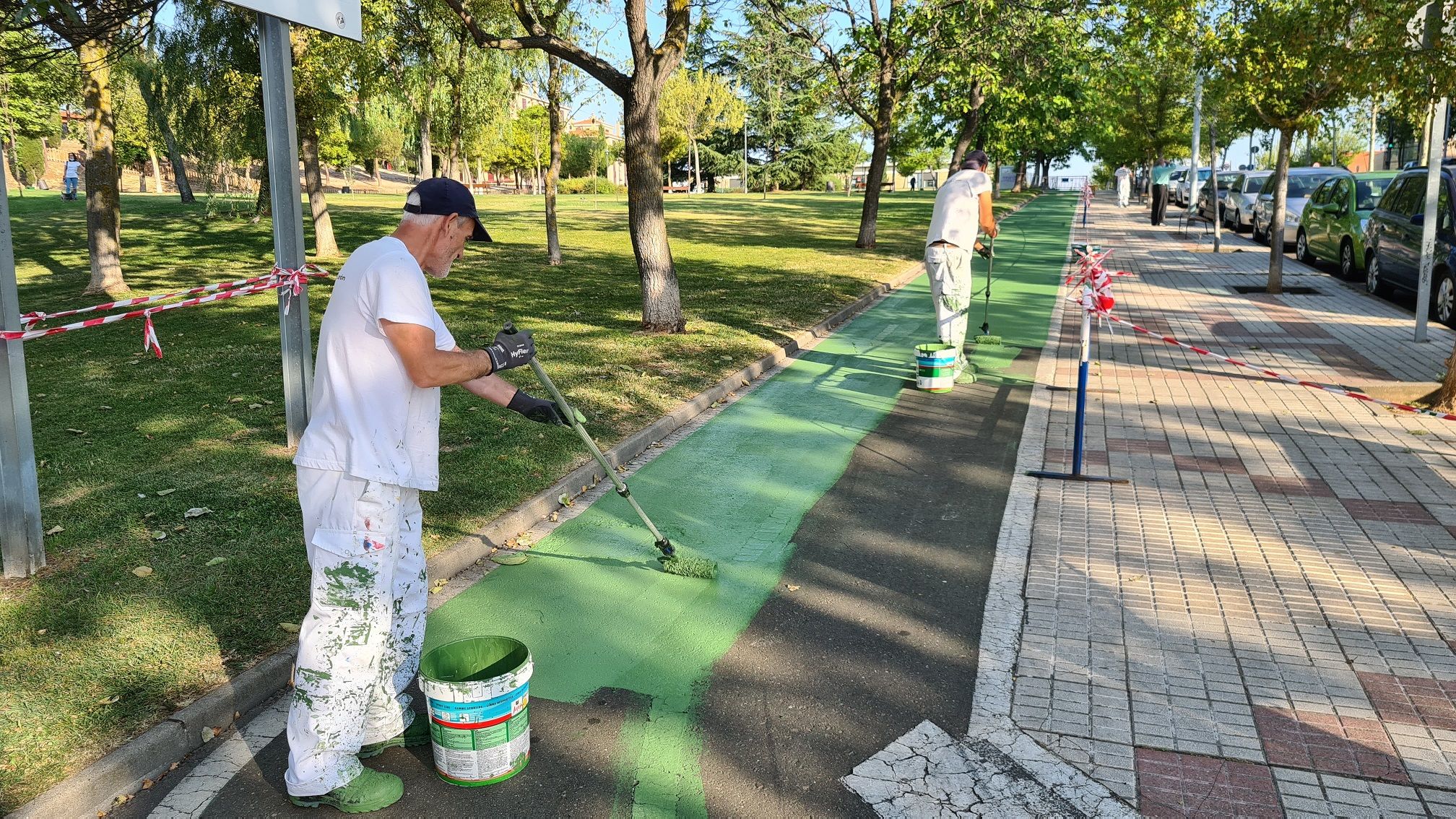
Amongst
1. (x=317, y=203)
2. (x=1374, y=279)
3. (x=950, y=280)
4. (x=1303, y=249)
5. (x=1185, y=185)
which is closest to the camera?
(x=950, y=280)

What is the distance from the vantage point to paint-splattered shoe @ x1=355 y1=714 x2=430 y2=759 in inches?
148

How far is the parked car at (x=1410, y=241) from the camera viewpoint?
13008 mm

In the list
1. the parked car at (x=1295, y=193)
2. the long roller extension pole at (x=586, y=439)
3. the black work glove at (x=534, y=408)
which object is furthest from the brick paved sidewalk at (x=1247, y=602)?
the parked car at (x=1295, y=193)

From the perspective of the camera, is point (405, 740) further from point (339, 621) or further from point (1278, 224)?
point (1278, 224)

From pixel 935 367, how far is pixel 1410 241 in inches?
348

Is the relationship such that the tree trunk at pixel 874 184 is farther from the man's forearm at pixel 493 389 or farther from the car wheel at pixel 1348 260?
the man's forearm at pixel 493 389

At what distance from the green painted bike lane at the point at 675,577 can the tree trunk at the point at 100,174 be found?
9.59m

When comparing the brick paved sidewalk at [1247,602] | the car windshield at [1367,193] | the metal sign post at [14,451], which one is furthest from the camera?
the car windshield at [1367,193]

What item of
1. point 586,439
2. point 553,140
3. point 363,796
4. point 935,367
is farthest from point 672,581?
point 553,140

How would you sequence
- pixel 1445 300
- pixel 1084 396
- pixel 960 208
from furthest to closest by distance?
pixel 1445 300 → pixel 960 208 → pixel 1084 396

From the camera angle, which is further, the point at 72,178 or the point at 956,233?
the point at 72,178

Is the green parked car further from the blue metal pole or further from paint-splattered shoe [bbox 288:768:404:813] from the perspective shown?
paint-splattered shoe [bbox 288:768:404:813]

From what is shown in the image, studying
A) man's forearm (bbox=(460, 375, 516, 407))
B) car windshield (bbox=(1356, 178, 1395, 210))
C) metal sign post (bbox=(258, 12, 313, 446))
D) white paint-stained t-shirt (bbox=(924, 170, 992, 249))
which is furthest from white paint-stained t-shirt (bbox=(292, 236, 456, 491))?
car windshield (bbox=(1356, 178, 1395, 210))

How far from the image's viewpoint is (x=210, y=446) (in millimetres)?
7289
